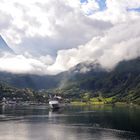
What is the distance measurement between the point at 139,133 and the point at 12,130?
64.2 m

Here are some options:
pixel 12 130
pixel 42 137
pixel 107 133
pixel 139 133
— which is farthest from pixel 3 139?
pixel 139 133

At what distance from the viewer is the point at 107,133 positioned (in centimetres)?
18475

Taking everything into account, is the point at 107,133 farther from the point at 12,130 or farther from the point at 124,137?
the point at 12,130

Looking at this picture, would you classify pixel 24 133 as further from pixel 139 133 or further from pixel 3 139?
pixel 139 133

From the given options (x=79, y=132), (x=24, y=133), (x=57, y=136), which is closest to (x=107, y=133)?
(x=79, y=132)

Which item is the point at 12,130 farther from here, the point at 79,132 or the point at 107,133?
the point at 107,133

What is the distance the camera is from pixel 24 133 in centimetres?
18700

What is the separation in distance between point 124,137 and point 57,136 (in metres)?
30.2

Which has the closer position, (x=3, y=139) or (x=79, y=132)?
(x=3, y=139)

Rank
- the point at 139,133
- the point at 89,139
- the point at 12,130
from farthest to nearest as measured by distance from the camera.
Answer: the point at 12,130 < the point at 139,133 < the point at 89,139

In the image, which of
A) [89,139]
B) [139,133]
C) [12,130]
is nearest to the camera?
[89,139]

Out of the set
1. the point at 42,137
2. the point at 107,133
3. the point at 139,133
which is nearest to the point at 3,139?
the point at 42,137

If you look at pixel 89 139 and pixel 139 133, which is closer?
pixel 89 139

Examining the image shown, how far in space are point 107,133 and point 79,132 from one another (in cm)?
1402
